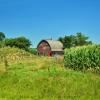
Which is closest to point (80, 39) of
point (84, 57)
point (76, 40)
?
point (76, 40)

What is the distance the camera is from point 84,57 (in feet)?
107

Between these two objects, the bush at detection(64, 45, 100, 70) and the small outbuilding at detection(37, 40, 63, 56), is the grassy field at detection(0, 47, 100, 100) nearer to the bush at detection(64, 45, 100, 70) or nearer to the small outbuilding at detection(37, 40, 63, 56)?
the bush at detection(64, 45, 100, 70)

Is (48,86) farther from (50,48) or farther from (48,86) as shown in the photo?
(50,48)

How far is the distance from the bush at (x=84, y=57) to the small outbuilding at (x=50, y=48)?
162 ft

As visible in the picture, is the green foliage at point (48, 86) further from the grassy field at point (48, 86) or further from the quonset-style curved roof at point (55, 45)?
the quonset-style curved roof at point (55, 45)

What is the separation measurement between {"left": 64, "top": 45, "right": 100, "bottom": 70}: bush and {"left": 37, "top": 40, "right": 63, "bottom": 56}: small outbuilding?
49.2 meters

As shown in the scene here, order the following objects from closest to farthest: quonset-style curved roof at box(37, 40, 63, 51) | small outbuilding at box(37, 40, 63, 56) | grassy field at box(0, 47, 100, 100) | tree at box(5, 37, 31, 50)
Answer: grassy field at box(0, 47, 100, 100) < quonset-style curved roof at box(37, 40, 63, 51) < small outbuilding at box(37, 40, 63, 56) < tree at box(5, 37, 31, 50)

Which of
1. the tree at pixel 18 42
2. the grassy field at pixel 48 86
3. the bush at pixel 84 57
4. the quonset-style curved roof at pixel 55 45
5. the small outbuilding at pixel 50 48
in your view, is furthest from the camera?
the tree at pixel 18 42

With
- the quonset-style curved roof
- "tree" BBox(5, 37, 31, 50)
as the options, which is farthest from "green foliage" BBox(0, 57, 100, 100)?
Result: "tree" BBox(5, 37, 31, 50)

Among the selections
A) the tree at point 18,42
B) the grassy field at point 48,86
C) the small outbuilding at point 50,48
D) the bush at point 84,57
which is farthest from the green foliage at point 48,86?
the tree at point 18,42

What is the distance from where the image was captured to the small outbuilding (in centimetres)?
8644

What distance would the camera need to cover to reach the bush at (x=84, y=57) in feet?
102

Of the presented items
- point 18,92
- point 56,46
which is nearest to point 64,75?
point 18,92

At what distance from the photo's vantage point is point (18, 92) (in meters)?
19.5
